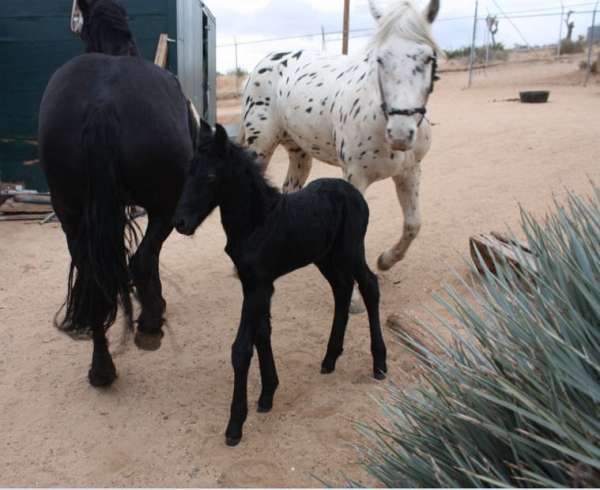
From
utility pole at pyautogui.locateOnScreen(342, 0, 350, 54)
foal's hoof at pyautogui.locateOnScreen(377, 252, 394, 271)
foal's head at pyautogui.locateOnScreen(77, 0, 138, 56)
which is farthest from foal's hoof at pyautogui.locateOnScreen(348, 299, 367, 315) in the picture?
utility pole at pyautogui.locateOnScreen(342, 0, 350, 54)

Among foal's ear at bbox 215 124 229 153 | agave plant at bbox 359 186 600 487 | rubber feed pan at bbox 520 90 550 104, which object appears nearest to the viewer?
agave plant at bbox 359 186 600 487

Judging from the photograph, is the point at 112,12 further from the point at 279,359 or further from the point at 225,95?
the point at 225,95

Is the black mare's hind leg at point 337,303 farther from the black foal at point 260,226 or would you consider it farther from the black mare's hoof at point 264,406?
the black mare's hoof at point 264,406

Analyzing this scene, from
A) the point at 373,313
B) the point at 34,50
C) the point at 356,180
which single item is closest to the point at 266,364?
the point at 373,313

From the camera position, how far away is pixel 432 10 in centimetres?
351

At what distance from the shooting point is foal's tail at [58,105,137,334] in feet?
8.37

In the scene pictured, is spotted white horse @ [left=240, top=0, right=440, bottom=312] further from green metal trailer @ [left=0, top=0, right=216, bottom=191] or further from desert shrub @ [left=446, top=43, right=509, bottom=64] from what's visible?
desert shrub @ [left=446, top=43, right=509, bottom=64]

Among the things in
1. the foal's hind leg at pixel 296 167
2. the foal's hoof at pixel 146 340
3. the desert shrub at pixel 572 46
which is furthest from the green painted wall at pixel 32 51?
the desert shrub at pixel 572 46

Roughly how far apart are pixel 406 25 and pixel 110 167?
78.2 inches

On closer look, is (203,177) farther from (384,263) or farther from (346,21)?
(346,21)

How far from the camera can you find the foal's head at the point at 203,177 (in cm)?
242

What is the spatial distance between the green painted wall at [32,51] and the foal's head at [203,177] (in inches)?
224

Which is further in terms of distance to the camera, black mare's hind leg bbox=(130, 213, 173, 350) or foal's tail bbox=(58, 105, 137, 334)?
black mare's hind leg bbox=(130, 213, 173, 350)

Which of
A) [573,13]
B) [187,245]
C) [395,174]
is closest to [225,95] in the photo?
[573,13]
